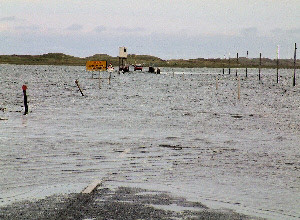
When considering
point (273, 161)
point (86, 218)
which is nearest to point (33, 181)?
point (86, 218)

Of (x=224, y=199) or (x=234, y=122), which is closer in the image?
(x=224, y=199)

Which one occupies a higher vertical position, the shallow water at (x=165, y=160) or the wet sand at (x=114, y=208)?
the wet sand at (x=114, y=208)

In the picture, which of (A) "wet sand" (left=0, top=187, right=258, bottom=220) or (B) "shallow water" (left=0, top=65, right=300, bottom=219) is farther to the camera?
(B) "shallow water" (left=0, top=65, right=300, bottom=219)

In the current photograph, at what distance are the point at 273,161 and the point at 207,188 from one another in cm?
390

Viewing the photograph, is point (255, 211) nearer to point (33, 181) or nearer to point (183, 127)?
point (33, 181)

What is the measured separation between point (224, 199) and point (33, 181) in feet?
12.2

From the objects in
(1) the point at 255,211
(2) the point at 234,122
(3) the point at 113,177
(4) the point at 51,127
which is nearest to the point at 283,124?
(2) the point at 234,122

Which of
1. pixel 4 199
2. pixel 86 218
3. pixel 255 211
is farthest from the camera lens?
pixel 4 199

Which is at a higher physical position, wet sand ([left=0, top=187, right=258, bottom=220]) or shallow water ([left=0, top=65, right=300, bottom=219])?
wet sand ([left=0, top=187, right=258, bottom=220])

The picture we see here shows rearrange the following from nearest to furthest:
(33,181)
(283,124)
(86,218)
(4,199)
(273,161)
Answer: (86,218) < (4,199) < (33,181) < (273,161) < (283,124)

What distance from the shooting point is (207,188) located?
9188 millimetres

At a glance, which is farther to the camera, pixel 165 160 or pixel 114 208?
pixel 165 160

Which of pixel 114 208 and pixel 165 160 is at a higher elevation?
pixel 114 208

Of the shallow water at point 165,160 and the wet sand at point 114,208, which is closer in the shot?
the wet sand at point 114,208
